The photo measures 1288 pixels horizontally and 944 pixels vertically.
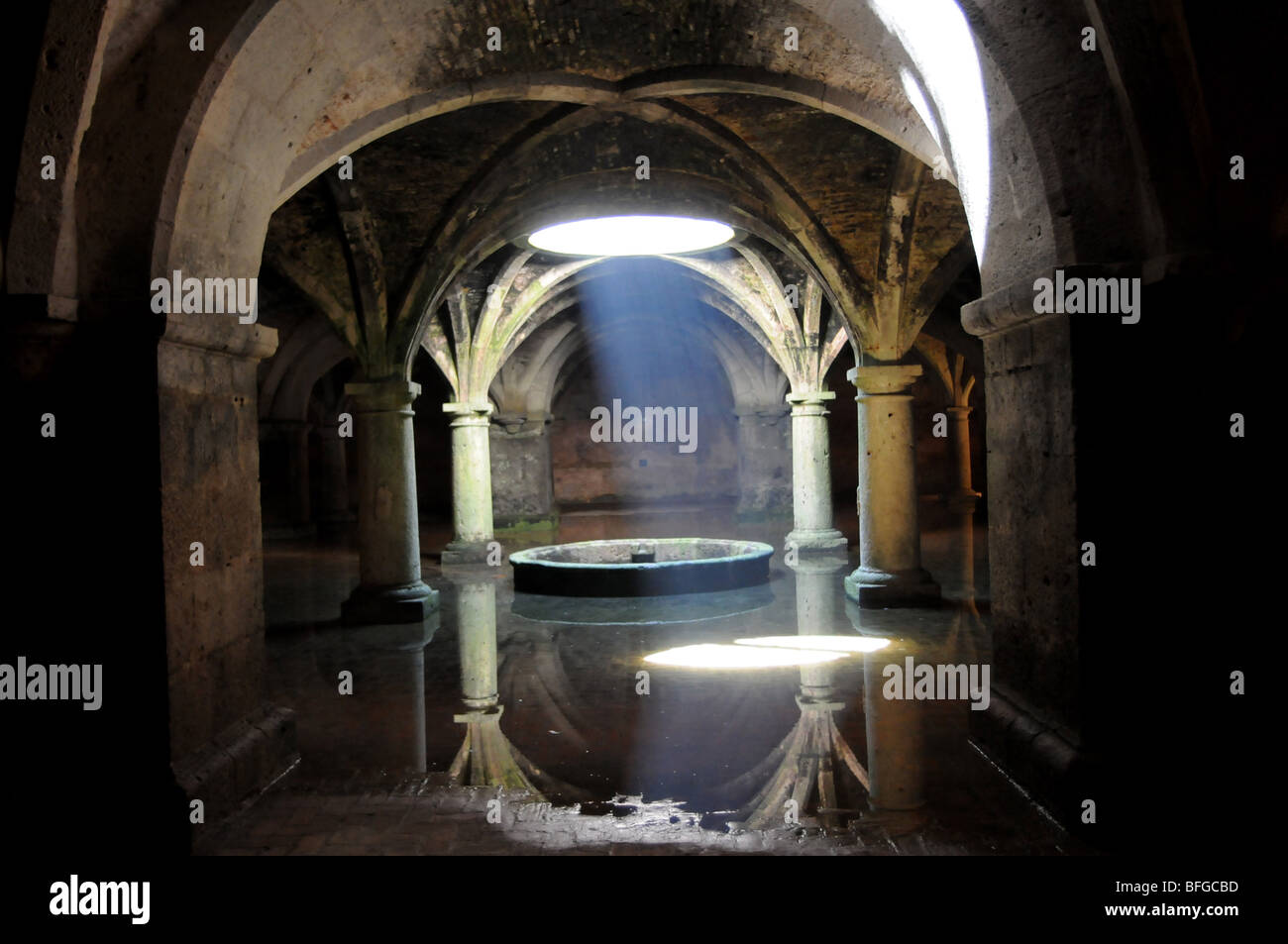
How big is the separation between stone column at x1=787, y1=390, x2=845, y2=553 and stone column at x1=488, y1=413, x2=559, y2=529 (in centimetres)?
660

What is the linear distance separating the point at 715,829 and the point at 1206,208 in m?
2.95

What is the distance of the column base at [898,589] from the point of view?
27.6 feet

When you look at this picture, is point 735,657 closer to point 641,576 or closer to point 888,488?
point 888,488

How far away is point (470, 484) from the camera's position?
1304 cm

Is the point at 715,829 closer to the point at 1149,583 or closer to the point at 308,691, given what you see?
the point at 1149,583

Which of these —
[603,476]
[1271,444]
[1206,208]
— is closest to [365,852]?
[1271,444]

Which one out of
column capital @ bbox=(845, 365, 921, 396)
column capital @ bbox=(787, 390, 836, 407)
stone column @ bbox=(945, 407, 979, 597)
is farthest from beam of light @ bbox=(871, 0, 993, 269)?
stone column @ bbox=(945, 407, 979, 597)

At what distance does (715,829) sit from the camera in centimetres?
345

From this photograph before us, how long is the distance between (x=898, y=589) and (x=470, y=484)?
22.4 ft

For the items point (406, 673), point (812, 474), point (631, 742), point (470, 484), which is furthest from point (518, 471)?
point (631, 742)

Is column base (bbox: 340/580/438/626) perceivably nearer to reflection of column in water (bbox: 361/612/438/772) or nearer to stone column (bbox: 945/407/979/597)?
reflection of column in water (bbox: 361/612/438/772)

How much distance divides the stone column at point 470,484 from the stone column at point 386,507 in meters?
3.97
